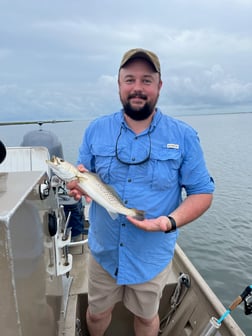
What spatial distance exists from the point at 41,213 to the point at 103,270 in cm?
132

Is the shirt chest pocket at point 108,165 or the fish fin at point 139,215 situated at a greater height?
the shirt chest pocket at point 108,165

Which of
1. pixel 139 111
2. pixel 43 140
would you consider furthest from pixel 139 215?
pixel 43 140

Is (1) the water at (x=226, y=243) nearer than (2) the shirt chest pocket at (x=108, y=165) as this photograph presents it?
No

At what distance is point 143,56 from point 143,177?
106 cm

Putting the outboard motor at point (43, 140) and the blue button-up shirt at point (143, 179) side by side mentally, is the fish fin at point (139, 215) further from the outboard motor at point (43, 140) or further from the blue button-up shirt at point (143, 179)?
the outboard motor at point (43, 140)

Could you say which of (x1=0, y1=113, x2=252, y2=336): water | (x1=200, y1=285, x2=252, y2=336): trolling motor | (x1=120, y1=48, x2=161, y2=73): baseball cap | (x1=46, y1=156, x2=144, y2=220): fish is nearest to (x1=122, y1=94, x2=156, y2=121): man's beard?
(x1=120, y1=48, x2=161, y2=73): baseball cap

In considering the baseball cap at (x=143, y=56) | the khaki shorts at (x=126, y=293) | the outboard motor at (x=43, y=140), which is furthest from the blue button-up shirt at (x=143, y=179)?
the outboard motor at (x=43, y=140)

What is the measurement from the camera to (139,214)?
2525 mm

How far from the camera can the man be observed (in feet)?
8.74

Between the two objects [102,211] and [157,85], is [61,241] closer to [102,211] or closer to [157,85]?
[102,211]

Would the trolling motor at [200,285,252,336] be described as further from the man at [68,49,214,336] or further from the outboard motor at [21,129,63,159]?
the outboard motor at [21,129,63,159]

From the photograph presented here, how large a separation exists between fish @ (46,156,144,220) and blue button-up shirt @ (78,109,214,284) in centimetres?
13

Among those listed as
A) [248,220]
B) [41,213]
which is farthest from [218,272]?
[41,213]

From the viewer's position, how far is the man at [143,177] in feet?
8.74
